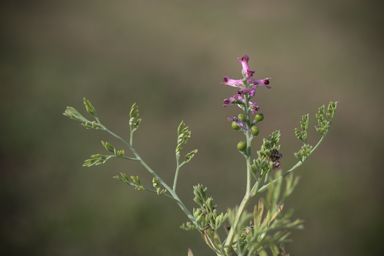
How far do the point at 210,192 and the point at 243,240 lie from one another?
3.13ft

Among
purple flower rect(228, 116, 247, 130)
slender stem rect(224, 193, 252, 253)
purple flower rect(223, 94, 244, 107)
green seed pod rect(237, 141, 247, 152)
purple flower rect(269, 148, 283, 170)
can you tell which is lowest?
slender stem rect(224, 193, 252, 253)

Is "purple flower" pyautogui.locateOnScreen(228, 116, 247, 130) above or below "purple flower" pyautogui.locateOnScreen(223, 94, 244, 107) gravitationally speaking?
below

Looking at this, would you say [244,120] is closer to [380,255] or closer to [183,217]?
[183,217]

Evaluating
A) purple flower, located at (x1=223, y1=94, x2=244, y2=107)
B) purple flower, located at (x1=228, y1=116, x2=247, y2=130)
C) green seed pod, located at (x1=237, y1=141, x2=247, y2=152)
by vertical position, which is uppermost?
purple flower, located at (x1=223, y1=94, x2=244, y2=107)

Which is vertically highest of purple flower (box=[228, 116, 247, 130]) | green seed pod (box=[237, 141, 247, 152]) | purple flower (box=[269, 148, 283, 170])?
purple flower (box=[228, 116, 247, 130])

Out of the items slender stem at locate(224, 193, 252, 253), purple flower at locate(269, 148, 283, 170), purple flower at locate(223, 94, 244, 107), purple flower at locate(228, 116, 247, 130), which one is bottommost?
slender stem at locate(224, 193, 252, 253)

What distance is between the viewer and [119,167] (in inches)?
46.6

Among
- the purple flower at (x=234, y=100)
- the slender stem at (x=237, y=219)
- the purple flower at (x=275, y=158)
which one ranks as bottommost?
the slender stem at (x=237, y=219)

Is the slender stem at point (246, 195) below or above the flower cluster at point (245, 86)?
below

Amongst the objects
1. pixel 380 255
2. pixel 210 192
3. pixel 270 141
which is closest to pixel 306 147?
pixel 270 141

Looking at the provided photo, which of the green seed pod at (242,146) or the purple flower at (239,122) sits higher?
the purple flower at (239,122)

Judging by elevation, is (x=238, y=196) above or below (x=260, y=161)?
below

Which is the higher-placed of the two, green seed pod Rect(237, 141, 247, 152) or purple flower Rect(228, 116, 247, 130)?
purple flower Rect(228, 116, 247, 130)

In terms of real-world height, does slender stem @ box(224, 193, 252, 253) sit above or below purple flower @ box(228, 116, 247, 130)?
below
